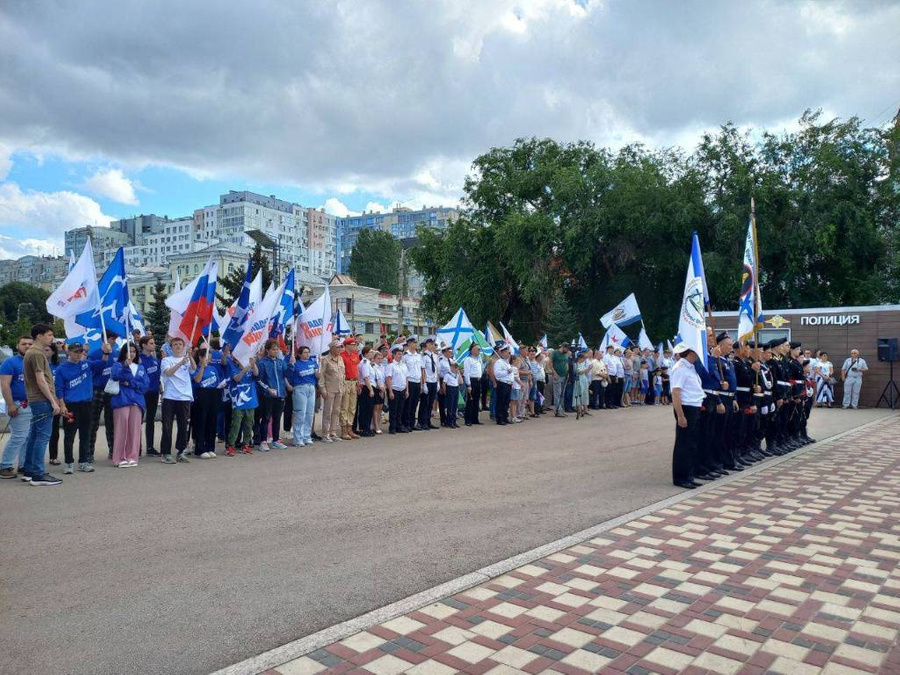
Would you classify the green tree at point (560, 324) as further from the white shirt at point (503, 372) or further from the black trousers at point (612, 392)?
the white shirt at point (503, 372)

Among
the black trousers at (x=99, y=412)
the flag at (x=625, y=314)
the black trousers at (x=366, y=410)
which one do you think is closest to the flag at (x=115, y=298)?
the black trousers at (x=99, y=412)

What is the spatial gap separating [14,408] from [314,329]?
5425 mm

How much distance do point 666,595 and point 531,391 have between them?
14.3 meters

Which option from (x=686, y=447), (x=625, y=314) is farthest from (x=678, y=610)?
(x=625, y=314)

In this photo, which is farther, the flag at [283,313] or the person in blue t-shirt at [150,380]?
the flag at [283,313]

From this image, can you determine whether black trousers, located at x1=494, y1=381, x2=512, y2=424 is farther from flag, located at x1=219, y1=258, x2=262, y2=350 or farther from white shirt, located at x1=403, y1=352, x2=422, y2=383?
flag, located at x1=219, y1=258, x2=262, y2=350

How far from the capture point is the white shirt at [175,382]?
34.7 ft

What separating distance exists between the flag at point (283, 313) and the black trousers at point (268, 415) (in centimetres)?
130

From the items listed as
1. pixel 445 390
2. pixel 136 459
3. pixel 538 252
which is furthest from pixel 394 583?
pixel 538 252

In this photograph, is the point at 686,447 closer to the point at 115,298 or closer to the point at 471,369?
the point at 471,369

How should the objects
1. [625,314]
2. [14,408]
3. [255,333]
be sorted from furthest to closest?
1. [625,314]
2. [255,333]
3. [14,408]

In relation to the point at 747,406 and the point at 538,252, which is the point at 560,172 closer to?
the point at 538,252

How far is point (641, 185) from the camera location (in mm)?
31734

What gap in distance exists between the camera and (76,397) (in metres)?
9.43
